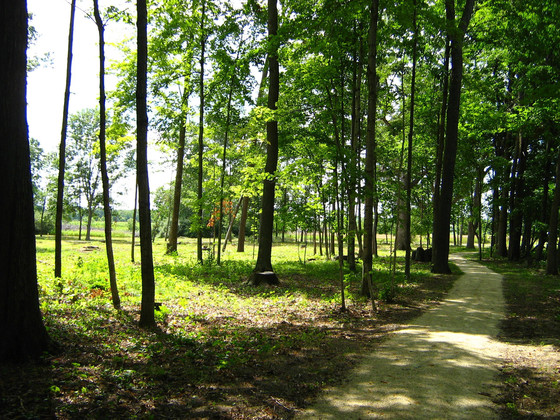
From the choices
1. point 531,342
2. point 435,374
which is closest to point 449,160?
point 531,342

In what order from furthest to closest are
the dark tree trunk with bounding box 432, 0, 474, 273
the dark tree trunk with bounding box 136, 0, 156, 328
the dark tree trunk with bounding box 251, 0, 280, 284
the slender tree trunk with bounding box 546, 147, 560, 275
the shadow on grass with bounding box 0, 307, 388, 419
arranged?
the dark tree trunk with bounding box 432, 0, 474, 273
the slender tree trunk with bounding box 546, 147, 560, 275
the dark tree trunk with bounding box 251, 0, 280, 284
the dark tree trunk with bounding box 136, 0, 156, 328
the shadow on grass with bounding box 0, 307, 388, 419

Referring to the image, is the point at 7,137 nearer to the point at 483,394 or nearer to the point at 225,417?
the point at 225,417

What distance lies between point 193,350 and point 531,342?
19.5 feet

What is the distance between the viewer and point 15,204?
4078 mm

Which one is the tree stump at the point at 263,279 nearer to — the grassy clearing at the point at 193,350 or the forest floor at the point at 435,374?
the grassy clearing at the point at 193,350

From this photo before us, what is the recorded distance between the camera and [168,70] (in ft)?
48.6

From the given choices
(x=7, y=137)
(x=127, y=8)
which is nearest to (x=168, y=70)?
(x=127, y=8)

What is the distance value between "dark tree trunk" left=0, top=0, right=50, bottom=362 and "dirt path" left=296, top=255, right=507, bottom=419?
347cm

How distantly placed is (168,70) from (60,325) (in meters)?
12.2

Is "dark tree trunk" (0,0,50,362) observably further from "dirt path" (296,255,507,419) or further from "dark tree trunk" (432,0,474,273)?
"dark tree trunk" (432,0,474,273)

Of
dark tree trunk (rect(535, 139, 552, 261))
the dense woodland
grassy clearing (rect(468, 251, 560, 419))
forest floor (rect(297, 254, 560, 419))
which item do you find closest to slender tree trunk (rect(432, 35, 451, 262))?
the dense woodland

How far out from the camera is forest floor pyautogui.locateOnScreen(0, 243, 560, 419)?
11.8 feet

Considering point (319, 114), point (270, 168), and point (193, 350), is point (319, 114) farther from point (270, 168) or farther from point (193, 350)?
point (193, 350)

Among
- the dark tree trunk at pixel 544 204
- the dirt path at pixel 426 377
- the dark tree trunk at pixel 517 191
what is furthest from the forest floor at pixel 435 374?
the dark tree trunk at pixel 517 191
